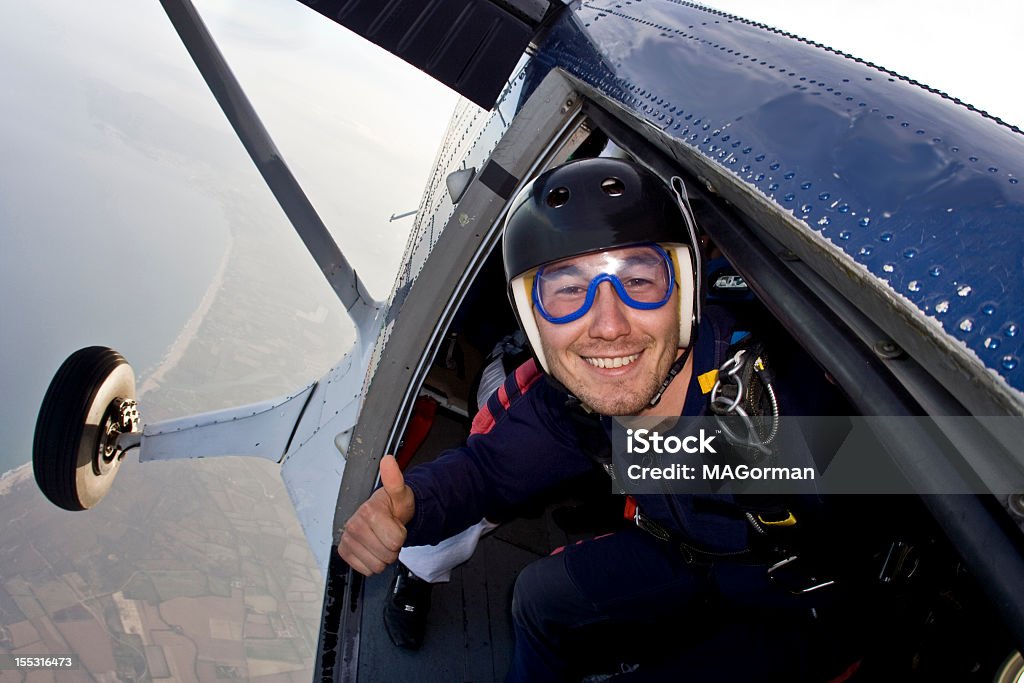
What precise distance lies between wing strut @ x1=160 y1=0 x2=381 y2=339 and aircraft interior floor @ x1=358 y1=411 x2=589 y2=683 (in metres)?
1.62

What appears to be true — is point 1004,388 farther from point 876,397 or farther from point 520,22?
Answer: point 520,22

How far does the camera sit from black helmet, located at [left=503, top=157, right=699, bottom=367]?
4.77 ft

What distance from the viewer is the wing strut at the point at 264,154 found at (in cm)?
322

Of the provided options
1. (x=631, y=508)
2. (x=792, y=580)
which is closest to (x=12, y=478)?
(x=631, y=508)

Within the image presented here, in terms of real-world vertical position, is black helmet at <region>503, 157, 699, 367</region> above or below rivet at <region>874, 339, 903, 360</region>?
above

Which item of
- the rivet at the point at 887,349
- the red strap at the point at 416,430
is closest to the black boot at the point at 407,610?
the red strap at the point at 416,430

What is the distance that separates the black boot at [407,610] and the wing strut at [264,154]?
172 centimetres

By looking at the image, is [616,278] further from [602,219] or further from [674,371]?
[674,371]

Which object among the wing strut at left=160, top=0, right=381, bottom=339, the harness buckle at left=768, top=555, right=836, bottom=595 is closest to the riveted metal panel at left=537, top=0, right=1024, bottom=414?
the harness buckle at left=768, top=555, right=836, bottom=595

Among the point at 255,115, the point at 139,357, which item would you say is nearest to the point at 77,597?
the point at 139,357

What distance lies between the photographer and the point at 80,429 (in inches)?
172

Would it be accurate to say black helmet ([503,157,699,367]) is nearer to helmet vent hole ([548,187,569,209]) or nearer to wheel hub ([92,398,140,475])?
helmet vent hole ([548,187,569,209])

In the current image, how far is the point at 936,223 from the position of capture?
A: 76 cm

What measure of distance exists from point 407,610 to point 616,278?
1.89 m
